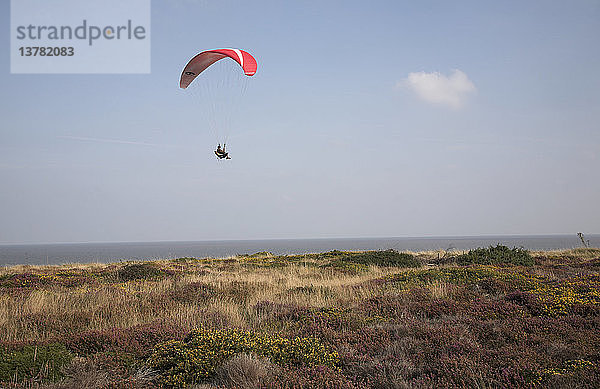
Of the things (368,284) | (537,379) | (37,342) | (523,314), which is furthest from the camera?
(368,284)

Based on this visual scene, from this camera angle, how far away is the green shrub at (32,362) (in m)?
5.43

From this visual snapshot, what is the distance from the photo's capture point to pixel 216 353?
589 centimetres

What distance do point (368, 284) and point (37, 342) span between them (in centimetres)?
921

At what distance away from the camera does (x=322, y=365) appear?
556 centimetres

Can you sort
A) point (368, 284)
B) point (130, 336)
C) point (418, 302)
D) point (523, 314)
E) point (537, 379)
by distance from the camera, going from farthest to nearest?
1. point (368, 284)
2. point (418, 302)
3. point (523, 314)
4. point (130, 336)
5. point (537, 379)

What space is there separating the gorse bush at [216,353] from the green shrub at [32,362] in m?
1.35

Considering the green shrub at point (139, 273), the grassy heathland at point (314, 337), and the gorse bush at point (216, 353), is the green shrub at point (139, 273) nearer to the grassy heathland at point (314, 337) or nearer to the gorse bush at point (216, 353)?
the grassy heathland at point (314, 337)

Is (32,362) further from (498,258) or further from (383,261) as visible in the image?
(498,258)

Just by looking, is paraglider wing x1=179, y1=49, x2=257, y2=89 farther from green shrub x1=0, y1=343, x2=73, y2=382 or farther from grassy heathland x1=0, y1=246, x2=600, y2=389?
green shrub x1=0, y1=343, x2=73, y2=382

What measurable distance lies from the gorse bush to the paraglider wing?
1009 cm

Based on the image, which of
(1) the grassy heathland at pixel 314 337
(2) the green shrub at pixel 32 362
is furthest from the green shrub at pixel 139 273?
(2) the green shrub at pixel 32 362

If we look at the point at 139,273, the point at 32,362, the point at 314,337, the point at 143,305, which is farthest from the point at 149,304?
the point at 139,273

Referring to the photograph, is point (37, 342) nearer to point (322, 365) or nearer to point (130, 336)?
point (130, 336)

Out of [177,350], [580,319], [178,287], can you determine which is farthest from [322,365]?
[178,287]
